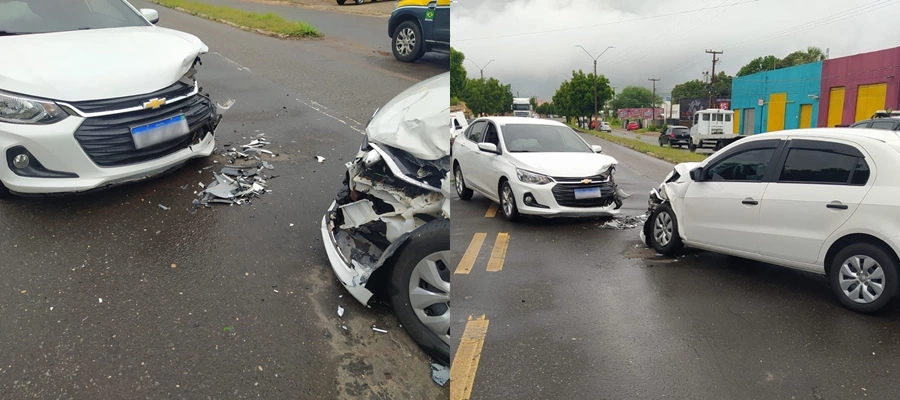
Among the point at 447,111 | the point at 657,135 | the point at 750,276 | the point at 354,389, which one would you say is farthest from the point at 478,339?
the point at 657,135

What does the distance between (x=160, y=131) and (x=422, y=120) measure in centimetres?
261

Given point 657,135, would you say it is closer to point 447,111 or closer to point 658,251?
point 658,251

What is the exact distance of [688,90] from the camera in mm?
5156

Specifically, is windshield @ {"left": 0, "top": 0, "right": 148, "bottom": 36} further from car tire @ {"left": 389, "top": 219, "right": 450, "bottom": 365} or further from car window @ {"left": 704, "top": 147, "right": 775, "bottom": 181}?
car window @ {"left": 704, "top": 147, "right": 775, "bottom": 181}

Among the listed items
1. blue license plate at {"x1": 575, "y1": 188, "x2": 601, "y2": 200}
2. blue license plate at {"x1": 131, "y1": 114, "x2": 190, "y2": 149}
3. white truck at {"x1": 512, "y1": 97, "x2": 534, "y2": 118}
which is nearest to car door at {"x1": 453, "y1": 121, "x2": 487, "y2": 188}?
white truck at {"x1": 512, "y1": 97, "x2": 534, "y2": 118}

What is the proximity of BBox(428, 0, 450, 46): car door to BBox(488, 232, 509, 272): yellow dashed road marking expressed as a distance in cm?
293

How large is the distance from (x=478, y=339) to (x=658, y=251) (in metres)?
2.59

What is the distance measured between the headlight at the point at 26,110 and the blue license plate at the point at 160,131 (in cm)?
39

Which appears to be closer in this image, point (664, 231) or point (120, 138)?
point (120, 138)

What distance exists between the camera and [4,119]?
3004 millimetres

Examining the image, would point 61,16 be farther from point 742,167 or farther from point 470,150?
point 742,167

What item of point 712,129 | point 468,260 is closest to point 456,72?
point 468,260

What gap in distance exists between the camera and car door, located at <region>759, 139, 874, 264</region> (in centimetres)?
339

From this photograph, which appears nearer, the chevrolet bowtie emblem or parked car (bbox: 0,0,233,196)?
parked car (bbox: 0,0,233,196)
